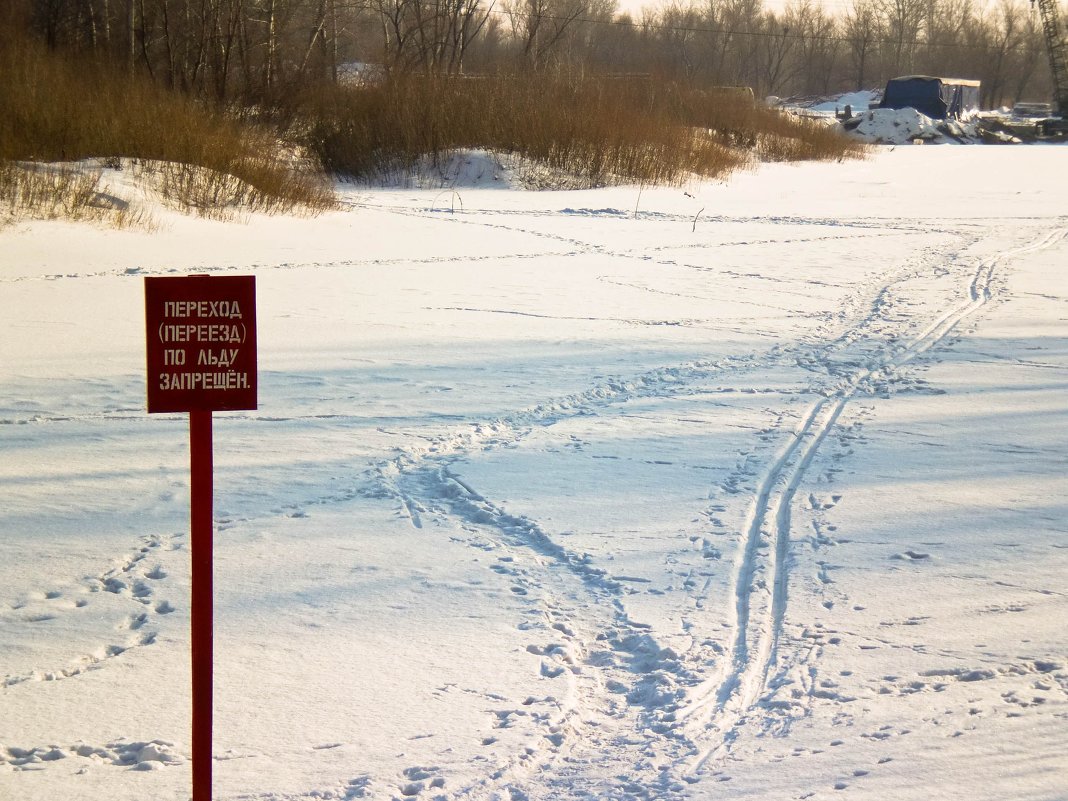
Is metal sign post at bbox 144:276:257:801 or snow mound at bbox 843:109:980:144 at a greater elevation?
snow mound at bbox 843:109:980:144

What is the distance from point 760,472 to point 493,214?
11.6 meters

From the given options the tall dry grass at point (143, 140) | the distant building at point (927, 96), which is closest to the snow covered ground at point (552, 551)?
the tall dry grass at point (143, 140)

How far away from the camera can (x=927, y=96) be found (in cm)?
5534

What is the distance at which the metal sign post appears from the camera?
6.62 feet

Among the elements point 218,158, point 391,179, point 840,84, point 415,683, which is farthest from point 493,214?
point 840,84

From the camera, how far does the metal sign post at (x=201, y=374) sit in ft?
6.62

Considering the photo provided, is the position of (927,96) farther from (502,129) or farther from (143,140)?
(143,140)

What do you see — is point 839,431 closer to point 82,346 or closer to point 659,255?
point 82,346

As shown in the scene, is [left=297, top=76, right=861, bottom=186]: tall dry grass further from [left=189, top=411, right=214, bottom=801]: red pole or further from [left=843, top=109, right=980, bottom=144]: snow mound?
[left=843, top=109, right=980, bottom=144]: snow mound

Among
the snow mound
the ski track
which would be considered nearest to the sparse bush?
the ski track

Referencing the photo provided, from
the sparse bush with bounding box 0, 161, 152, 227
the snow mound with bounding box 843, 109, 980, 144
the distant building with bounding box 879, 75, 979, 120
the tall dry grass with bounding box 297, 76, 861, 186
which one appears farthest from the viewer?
the distant building with bounding box 879, 75, 979, 120

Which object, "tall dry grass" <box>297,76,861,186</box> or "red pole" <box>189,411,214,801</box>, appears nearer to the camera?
"red pole" <box>189,411,214,801</box>

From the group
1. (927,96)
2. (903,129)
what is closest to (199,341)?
(903,129)

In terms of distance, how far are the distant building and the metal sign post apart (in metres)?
57.4
